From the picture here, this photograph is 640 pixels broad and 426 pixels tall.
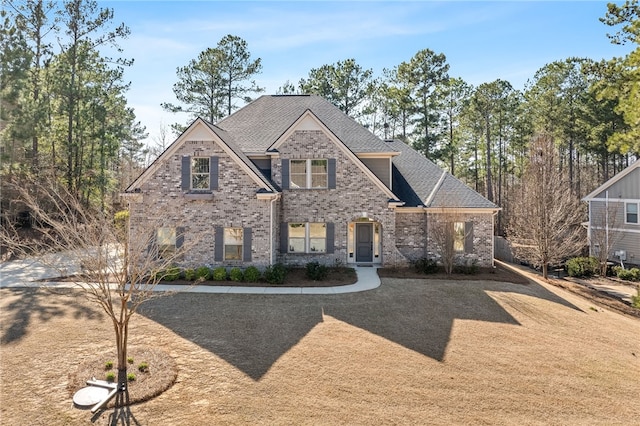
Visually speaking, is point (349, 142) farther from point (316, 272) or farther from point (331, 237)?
point (316, 272)

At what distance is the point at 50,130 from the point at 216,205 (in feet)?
62.6

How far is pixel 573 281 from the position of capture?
20188 millimetres

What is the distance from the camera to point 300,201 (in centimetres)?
1884

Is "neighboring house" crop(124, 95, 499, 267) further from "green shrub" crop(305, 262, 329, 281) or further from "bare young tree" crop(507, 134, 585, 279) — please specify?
"bare young tree" crop(507, 134, 585, 279)

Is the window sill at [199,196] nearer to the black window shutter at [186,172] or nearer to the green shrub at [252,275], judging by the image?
the black window shutter at [186,172]

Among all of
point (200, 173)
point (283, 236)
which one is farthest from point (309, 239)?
point (200, 173)

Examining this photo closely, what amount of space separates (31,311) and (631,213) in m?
33.2

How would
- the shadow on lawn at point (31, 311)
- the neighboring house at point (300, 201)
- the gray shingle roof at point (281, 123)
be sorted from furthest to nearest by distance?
the gray shingle roof at point (281, 123), the neighboring house at point (300, 201), the shadow on lawn at point (31, 311)

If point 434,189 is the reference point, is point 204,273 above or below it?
below

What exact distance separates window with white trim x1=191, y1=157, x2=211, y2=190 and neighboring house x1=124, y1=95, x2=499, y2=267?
0.16ft

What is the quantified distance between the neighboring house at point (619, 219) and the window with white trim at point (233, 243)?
22668 mm

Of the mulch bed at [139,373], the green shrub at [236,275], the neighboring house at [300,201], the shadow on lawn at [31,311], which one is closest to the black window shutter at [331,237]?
the neighboring house at [300,201]

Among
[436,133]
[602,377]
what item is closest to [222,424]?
[602,377]

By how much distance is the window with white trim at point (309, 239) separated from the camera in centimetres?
1895
